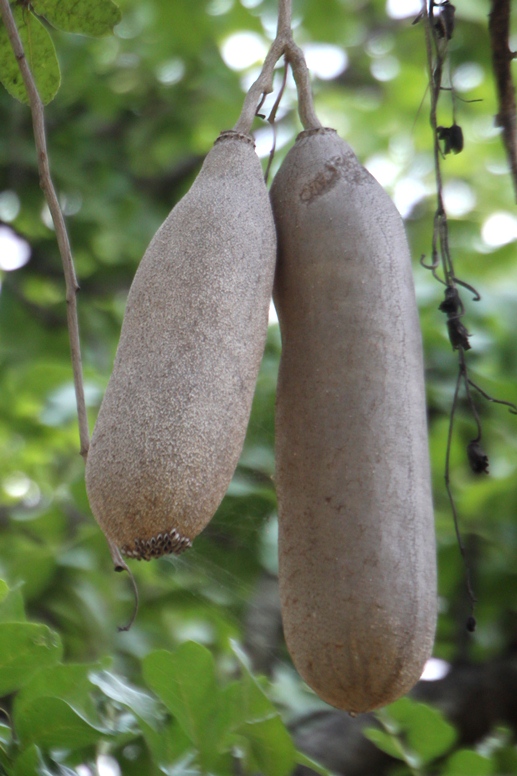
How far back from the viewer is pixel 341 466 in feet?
2.20

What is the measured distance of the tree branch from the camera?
0.82m

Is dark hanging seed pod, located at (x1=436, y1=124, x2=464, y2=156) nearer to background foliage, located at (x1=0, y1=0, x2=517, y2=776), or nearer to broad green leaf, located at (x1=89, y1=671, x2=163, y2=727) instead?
background foliage, located at (x1=0, y1=0, x2=517, y2=776)

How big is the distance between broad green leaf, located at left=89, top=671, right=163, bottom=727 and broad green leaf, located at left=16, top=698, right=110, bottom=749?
0.06m

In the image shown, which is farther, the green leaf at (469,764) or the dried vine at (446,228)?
the green leaf at (469,764)

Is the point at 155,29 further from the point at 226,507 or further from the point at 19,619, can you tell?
the point at 19,619

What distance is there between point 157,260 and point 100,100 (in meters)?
1.57

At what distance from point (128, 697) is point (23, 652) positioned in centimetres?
14

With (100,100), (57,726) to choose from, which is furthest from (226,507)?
(100,100)

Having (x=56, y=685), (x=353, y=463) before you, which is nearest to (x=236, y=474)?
(x=56, y=685)

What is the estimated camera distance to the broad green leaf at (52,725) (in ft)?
2.89

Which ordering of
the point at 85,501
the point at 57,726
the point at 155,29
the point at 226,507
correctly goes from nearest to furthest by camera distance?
the point at 57,726
the point at 226,507
the point at 85,501
the point at 155,29

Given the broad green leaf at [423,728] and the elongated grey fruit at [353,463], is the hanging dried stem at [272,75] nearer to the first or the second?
the elongated grey fruit at [353,463]

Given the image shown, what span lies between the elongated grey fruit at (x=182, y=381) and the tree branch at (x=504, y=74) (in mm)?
246

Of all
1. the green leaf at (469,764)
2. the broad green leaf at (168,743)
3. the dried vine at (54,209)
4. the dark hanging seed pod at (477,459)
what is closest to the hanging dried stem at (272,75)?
A: the dried vine at (54,209)
